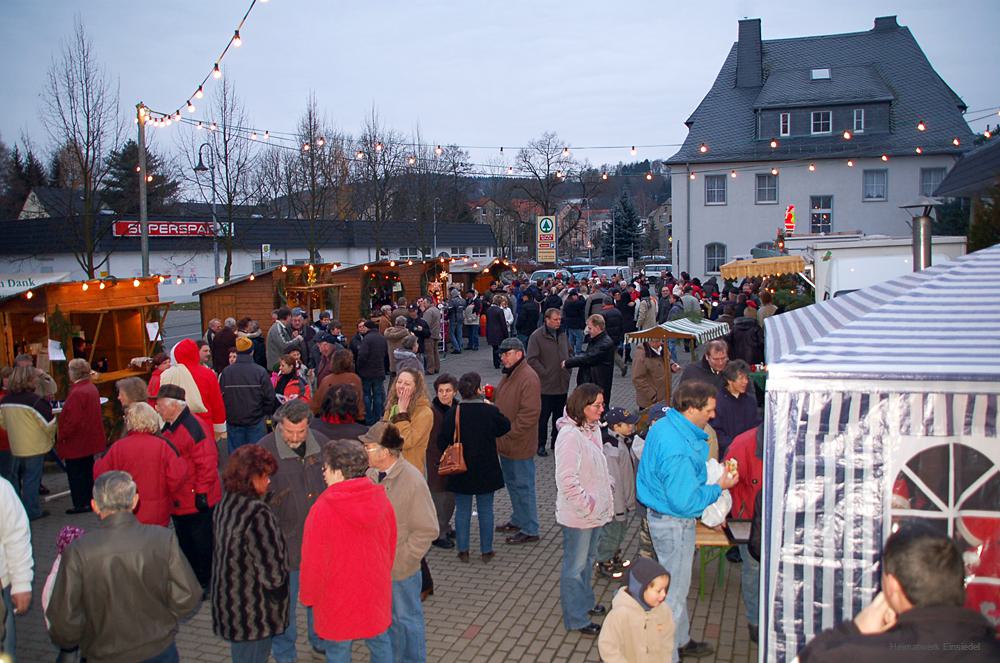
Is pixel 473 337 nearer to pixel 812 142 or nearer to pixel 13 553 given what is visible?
pixel 13 553

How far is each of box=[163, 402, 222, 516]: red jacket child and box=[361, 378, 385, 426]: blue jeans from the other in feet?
18.4

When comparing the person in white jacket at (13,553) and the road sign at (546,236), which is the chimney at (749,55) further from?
the person in white jacket at (13,553)

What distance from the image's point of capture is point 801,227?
3503cm

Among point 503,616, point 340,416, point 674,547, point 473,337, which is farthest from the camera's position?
point 473,337

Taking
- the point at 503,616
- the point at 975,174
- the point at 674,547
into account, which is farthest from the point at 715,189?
the point at 674,547

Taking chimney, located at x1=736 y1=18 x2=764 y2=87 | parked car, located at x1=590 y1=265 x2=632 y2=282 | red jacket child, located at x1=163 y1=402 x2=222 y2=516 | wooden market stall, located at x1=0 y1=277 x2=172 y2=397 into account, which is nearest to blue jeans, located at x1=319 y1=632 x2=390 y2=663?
red jacket child, located at x1=163 y1=402 x2=222 y2=516

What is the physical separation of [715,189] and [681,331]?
1084 inches

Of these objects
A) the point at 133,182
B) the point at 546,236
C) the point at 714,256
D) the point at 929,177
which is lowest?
the point at 714,256

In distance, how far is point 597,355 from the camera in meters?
9.49

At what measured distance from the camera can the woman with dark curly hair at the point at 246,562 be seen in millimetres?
4031

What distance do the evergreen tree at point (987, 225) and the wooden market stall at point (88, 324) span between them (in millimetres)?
11869

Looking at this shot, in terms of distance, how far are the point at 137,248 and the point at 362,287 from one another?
19.7 metres

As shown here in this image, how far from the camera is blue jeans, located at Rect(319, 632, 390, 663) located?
405 centimetres

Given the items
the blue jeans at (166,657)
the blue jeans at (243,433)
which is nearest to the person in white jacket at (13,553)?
the blue jeans at (166,657)
